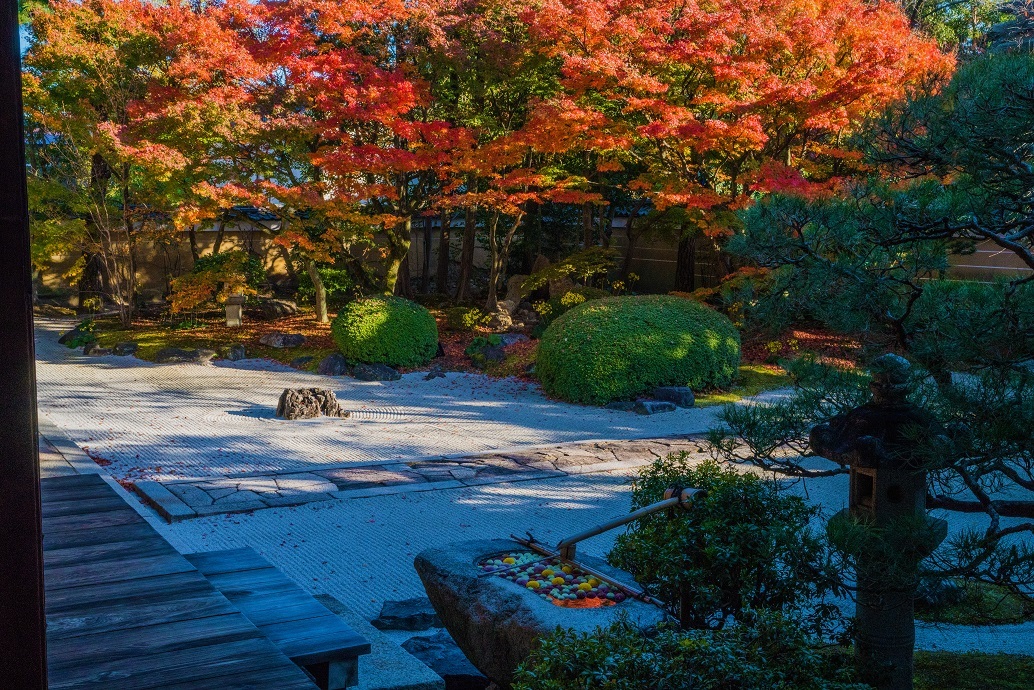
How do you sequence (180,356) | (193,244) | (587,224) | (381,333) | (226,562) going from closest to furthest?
(226,562) < (381,333) < (180,356) < (587,224) < (193,244)


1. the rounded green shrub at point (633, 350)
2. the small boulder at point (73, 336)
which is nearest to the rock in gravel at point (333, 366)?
the rounded green shrub at point (633, 350)

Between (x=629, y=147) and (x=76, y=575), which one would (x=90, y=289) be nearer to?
(x=629, y=147)

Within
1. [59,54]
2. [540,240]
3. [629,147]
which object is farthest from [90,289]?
Result: [629,147]

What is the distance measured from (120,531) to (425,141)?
10.5 m

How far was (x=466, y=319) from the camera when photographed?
1616 centimetres

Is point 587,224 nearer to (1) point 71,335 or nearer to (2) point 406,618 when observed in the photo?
(1) point 71,335

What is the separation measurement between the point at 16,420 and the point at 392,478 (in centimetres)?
639

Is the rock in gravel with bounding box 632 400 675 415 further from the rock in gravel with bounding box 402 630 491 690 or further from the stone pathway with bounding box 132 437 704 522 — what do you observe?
the rock in gravel with bounding box 402 630 491 690

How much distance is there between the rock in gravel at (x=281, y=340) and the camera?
15.1 metres

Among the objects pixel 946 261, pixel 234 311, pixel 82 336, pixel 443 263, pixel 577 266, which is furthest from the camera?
pixel 443 263

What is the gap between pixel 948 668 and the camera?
434cm

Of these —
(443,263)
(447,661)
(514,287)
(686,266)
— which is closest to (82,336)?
(443,263)

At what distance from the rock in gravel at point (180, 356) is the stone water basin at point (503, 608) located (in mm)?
10605

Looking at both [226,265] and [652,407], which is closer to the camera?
[652,407]
